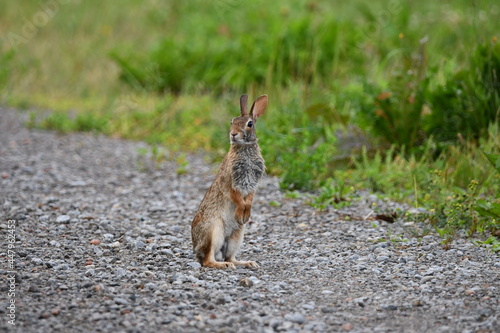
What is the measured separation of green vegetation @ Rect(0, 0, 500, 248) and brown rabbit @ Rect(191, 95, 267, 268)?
1.67 metres

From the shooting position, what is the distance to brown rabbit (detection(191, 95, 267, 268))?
5.27 meters

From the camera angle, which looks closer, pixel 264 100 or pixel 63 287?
pixel 63 287

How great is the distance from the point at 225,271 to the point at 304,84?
21.3 ft

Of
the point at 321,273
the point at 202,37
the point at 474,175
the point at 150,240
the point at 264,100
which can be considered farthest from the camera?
the point at 202,37

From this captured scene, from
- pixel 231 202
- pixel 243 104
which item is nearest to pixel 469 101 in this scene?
pixel 243 104

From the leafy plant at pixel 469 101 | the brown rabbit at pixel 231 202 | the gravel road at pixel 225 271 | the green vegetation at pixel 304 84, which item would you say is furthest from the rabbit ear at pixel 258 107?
the leafy plant at pixel 469 101

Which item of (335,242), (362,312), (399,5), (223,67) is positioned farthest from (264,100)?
(399,5)

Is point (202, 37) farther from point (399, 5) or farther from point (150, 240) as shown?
point (150, 240)

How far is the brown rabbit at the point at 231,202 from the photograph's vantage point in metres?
5.27

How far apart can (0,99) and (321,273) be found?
30.5ft

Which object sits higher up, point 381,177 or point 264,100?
point 264,100

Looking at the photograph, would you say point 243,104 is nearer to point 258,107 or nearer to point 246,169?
point 258,107

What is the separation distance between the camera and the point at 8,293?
177 inches

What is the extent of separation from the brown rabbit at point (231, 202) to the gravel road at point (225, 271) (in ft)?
0.61
